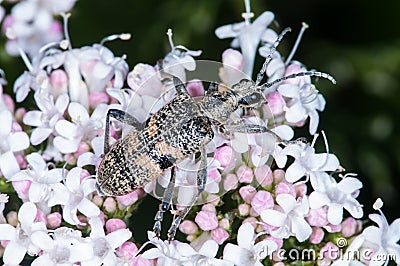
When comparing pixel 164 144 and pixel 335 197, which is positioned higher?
pixel 164 144

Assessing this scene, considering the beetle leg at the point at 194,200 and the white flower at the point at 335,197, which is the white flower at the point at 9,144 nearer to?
the beetle leg at the point at 194,200

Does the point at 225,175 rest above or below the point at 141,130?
below

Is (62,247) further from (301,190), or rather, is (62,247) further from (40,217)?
(301,190)

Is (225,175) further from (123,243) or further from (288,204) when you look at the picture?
(123,243)

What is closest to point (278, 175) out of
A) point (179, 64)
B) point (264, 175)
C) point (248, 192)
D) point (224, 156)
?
point (264, 175)

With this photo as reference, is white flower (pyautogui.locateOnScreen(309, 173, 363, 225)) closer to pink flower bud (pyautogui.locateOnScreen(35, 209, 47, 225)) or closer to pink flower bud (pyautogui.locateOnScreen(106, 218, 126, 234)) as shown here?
pink flower bud (pyautogui.locateOnScreen(106, 218, 126, 234))

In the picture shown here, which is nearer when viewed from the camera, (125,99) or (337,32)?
(125,99)

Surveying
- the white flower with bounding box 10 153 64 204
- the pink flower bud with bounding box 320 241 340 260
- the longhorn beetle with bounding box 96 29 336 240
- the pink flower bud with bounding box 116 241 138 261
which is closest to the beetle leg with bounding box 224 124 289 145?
the longhorn beetle with bounding box 96 29 336 240

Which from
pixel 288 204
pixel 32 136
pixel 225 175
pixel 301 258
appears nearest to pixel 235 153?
pixel 225 175
